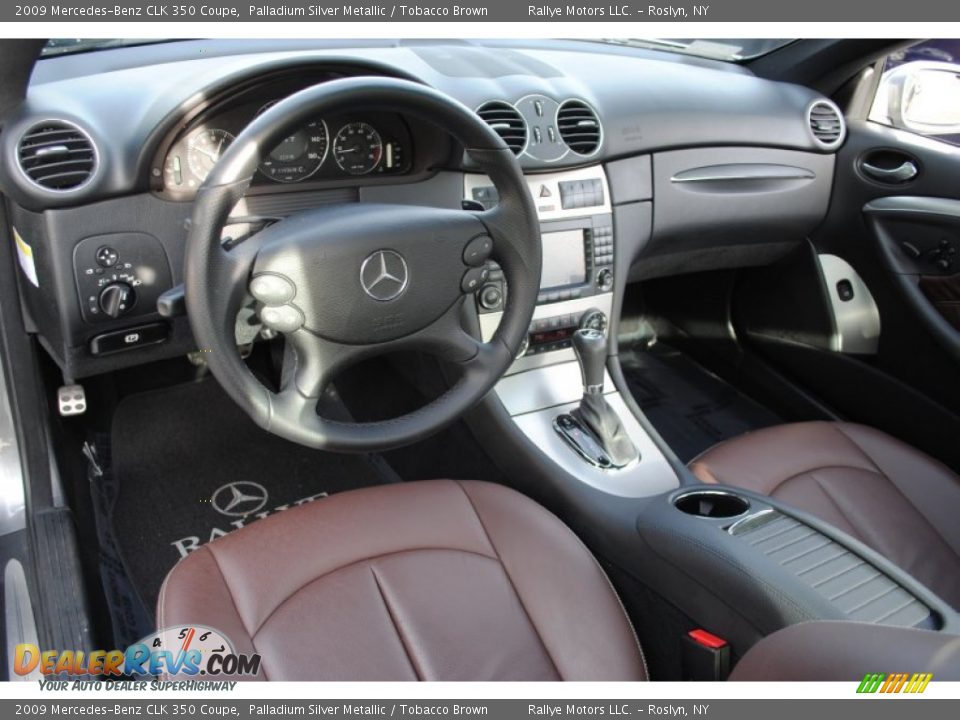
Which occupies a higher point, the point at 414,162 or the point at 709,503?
the point at 414,162

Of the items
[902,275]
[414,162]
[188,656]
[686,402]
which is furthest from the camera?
[686,402]

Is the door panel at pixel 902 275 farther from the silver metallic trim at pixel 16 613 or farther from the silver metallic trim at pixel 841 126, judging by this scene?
the silver metallic trim at pixel 16 613

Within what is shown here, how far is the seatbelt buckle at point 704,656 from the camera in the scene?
129cm

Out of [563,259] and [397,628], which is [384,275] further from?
[563,259]

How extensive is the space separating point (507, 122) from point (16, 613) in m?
1.34

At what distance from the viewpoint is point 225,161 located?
1.15 m

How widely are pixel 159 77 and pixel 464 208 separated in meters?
0.64

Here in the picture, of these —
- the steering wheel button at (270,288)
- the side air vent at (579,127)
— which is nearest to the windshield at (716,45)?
the side air vent at (579,127)

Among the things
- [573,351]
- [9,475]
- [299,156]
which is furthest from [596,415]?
[9,475]

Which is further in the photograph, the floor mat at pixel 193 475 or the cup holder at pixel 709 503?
the floor mat at pixel 193 475

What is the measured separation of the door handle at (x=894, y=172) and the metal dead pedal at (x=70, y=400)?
2.02m

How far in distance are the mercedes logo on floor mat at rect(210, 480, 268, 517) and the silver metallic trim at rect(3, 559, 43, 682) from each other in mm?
573

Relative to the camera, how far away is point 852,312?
235cm

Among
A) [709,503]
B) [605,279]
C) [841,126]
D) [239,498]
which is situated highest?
[841,126]
